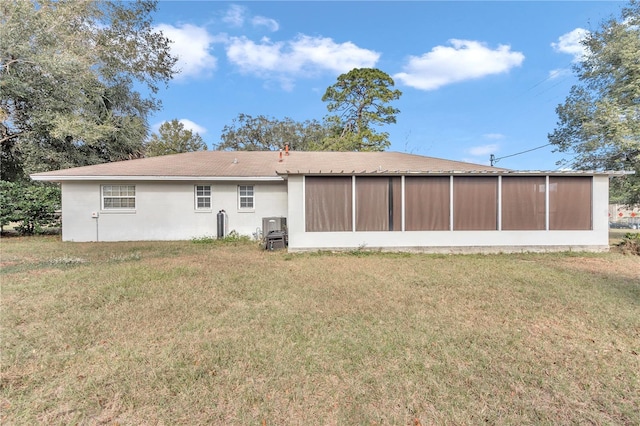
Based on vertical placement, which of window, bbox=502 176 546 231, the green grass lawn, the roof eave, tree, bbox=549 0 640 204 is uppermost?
tree, bbox=549 0 640 204

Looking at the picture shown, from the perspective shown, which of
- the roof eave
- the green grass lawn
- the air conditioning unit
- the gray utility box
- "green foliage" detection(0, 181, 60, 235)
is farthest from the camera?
"green foliage" detection(0, 181, 60, 235)

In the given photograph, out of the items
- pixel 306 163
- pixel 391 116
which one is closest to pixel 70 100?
pixel 306 163

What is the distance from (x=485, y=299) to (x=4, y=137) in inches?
815

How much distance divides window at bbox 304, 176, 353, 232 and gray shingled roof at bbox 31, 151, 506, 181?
38.5 inches

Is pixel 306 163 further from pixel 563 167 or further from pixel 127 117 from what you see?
pixel 563 167

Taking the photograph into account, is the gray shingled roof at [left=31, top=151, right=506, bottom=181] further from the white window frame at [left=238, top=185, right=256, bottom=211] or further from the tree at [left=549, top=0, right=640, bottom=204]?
the tree at [left=549, top=0, right=640, bottom=204]

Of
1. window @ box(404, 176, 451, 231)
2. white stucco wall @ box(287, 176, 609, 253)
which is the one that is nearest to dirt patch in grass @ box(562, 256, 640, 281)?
white stucco wall @ box(287, 176, 609, 253)

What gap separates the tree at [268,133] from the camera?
30.1m

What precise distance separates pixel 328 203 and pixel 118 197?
26.5 feet

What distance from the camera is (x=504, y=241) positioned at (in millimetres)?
9102

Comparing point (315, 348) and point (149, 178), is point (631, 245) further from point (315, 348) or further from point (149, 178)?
point (149, 178)

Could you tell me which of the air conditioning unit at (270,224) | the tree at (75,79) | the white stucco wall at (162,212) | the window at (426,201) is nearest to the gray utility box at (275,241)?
the air conditioning unit at (270,224)

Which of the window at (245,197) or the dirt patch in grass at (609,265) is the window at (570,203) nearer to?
the dirt patch in grass at (609,265)

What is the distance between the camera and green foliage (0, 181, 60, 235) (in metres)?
11.5
